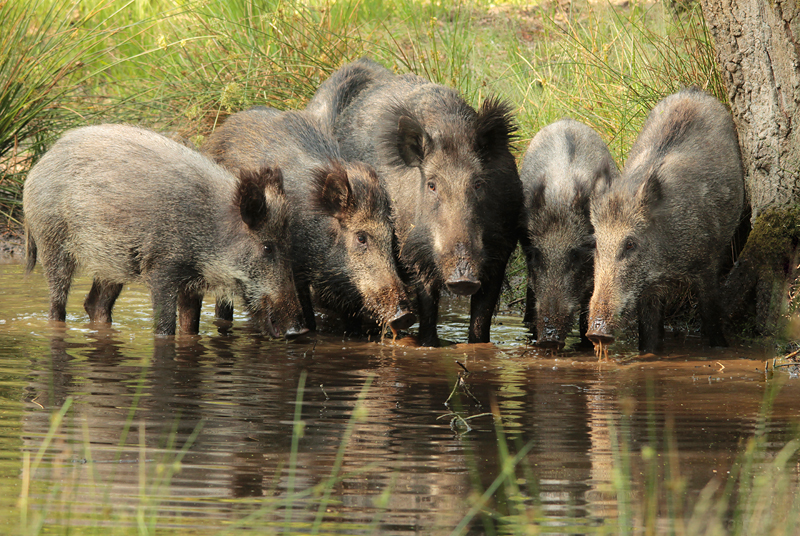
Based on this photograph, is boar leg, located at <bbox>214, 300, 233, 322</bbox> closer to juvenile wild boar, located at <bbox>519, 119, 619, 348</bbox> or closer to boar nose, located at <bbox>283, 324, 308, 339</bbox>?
boar nose, located at <bbox>283, 324, 308, 339</bbox>

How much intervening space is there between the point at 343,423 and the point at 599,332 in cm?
216

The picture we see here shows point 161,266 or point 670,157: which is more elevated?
point 670,157

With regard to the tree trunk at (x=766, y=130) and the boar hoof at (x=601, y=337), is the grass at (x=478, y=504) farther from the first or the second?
the tree trunk at (x=766, y=130)

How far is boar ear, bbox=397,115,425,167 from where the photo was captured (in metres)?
6.64

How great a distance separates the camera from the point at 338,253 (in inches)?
273

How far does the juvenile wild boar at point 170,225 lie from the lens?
6.57 m

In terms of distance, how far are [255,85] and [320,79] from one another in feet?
2.13

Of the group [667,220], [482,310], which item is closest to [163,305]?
[482,310]

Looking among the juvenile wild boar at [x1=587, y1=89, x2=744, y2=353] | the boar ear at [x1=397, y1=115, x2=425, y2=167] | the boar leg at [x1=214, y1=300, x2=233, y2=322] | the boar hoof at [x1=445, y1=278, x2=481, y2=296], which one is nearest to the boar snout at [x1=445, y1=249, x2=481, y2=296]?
the boar hoof at [x1=445, y1=278, x2=481, y2=296]

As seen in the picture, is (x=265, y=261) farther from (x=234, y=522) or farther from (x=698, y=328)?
(x=234, y=522)

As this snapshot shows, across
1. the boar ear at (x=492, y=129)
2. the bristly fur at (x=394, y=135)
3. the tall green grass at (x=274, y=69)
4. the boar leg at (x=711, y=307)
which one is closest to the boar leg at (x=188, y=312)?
the bristly fur at (x=394, y=135)

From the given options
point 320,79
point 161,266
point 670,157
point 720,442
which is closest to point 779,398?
point 720,442

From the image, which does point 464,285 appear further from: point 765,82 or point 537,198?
point 765,82

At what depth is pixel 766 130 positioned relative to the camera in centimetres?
651
